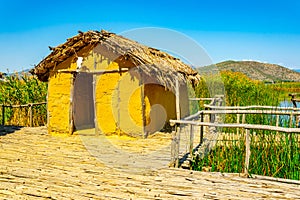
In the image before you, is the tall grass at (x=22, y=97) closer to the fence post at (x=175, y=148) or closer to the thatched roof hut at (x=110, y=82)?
the thatched roof hut at (x=110, y=82)

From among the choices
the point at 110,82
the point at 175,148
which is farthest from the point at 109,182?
the point at 110,82

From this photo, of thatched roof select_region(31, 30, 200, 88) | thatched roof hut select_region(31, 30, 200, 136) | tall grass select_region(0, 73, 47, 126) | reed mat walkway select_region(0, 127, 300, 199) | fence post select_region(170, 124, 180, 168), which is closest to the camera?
reed mat walkway select_region(0, 127, 300, 199)

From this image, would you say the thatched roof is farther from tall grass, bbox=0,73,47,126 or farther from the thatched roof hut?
tall grass, bbox=0,73,47,126

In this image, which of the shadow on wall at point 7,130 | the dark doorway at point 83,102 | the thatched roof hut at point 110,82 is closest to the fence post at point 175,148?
the thatched roof hut at point 110,82

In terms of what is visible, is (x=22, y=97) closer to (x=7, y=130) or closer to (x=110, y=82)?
(x=7, y=130)

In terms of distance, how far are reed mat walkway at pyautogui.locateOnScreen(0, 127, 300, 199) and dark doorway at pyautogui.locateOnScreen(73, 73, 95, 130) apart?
130 inches

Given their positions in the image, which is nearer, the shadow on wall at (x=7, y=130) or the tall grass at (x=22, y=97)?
the shadow on wall at (x=7, y=130)

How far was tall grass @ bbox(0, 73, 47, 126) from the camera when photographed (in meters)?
12.0

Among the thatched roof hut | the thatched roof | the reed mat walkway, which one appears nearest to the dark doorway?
the thatched roof hut

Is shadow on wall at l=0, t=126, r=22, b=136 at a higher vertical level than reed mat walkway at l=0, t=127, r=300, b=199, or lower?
higher

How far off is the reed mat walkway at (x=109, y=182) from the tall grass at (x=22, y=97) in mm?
5488

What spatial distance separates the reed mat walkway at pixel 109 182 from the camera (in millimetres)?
4461

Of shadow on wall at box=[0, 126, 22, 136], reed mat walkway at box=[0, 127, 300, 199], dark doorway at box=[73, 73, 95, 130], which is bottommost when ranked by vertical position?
reed mat walkway at box=[0, 127, 300, 199]

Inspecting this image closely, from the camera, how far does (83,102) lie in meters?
10.6
